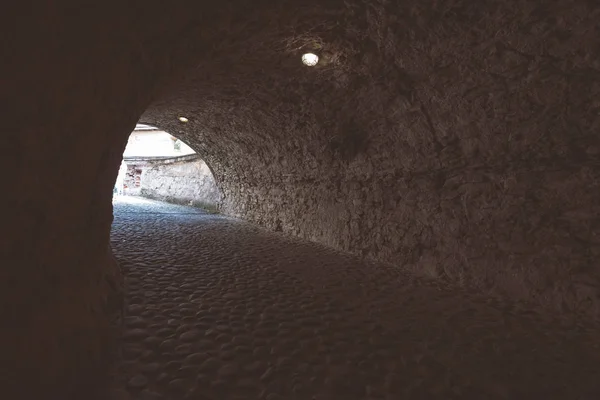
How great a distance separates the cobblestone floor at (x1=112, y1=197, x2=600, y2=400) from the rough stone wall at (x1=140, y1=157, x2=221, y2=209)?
8122 millimetres

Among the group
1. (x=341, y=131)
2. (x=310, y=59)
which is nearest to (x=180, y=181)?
(x=341, y=131)

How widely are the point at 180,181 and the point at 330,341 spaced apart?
12.9 m

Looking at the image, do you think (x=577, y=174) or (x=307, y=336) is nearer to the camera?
(x=307, y=336)

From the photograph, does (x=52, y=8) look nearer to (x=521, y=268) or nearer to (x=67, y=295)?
(x=67, y=295)

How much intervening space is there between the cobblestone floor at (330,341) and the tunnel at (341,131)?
0.98 ft

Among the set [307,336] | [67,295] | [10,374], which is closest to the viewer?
[10,374]

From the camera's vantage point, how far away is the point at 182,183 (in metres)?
13.8

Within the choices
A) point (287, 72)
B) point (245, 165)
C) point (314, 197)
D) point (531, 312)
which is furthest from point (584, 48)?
point (245, 165)

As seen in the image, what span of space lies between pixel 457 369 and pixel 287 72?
12.4 feet

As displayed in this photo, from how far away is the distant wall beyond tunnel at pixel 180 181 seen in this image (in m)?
12.2

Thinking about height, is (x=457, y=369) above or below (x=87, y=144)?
below

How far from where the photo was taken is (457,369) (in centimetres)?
199

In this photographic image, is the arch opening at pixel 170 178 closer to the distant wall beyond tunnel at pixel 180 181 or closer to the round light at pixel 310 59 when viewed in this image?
the distant wall beyond tunnel at pixel 180 181

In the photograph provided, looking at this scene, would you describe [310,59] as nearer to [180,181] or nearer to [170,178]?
[180,181]
